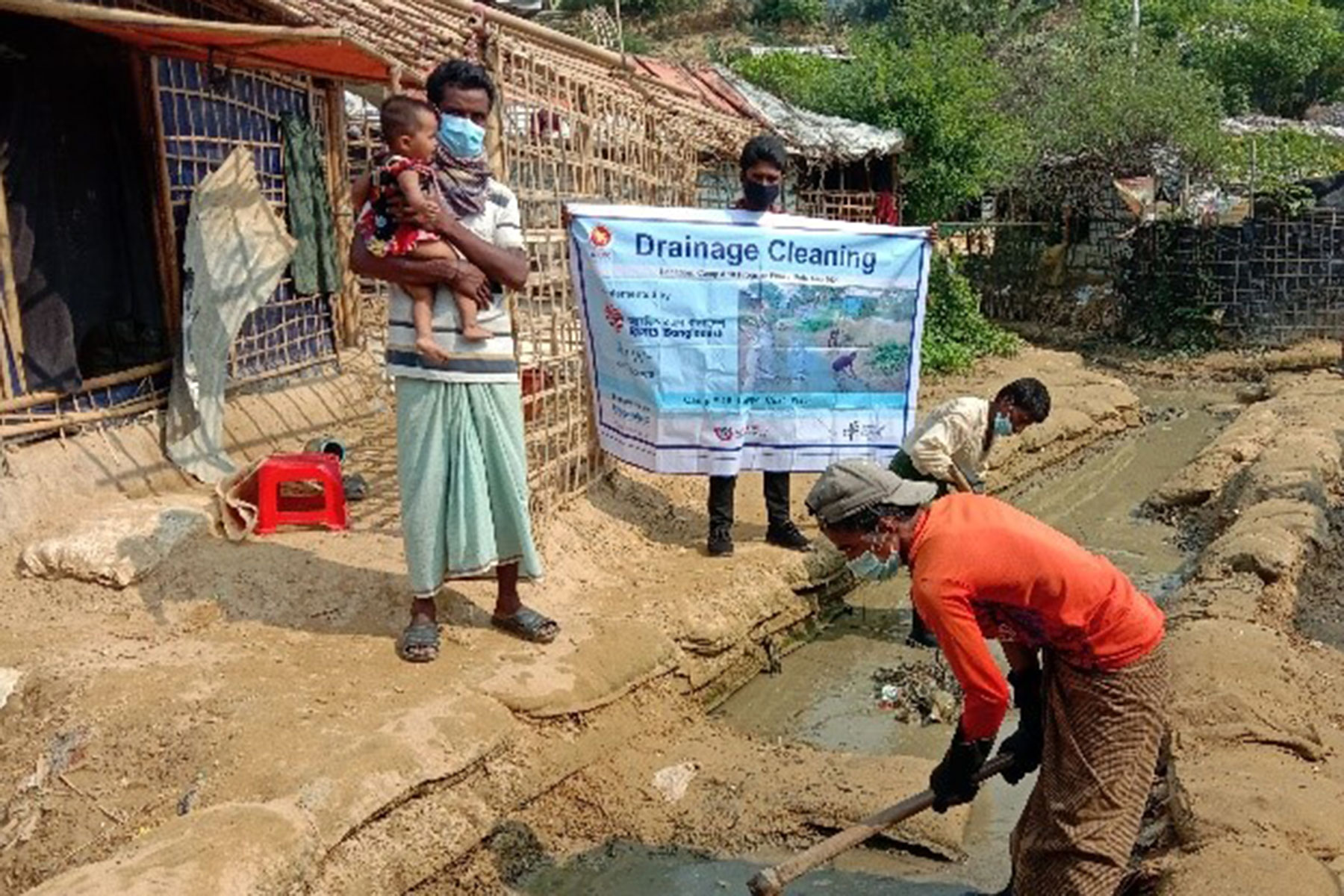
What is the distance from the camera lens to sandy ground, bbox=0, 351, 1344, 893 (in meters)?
3.59

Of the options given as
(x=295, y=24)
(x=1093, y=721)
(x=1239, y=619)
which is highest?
(x=295, y=24)

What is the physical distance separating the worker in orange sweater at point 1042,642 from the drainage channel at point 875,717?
0.80 metres

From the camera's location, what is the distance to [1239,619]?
511 cm

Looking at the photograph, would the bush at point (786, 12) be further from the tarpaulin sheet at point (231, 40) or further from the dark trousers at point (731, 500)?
the dark trousers at point (731, 500)

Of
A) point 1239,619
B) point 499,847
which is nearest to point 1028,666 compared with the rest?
point 499,847

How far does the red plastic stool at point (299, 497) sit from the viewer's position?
5426mm

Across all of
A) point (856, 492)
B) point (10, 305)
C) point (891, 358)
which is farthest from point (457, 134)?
point (891, 358)

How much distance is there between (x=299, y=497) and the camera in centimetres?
556

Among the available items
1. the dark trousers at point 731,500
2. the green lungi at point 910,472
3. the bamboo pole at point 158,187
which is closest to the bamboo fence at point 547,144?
the dark trousers at point 731,500

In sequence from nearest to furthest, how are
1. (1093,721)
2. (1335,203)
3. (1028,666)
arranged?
(1093,721)
(1028,666)
(1335,203)

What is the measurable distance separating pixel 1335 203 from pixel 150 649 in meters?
15.2

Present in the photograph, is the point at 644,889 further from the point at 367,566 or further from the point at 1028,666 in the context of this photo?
the point at 367,566

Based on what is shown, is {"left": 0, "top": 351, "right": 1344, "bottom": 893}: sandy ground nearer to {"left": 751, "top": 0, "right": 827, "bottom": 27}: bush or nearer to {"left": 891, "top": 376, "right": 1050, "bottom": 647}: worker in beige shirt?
{"left": 891, "top": 376, "right": 1050, "bottom": 647}: worker in beige shirt

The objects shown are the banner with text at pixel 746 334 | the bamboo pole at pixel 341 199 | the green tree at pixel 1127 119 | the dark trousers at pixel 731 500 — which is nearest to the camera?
the banner with text at pixel 746 334
